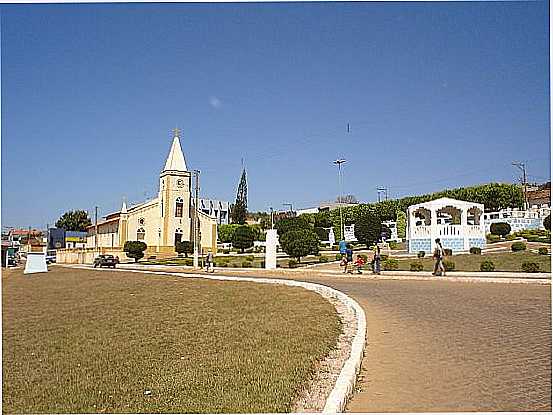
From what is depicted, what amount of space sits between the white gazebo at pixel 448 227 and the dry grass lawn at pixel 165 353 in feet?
62.8

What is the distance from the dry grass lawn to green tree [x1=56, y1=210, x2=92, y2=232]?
69219 millimetres

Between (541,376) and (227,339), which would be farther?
(227,339)

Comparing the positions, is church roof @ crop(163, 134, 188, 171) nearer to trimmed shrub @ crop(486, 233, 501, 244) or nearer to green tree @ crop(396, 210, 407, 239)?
green tree @ crop(396, 210, 407, 239)

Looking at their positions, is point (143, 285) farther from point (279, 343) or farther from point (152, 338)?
point (279, 343)

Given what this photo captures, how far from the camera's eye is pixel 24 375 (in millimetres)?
6082

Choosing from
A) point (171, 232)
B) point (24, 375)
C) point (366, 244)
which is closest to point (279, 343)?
point (24, 375)

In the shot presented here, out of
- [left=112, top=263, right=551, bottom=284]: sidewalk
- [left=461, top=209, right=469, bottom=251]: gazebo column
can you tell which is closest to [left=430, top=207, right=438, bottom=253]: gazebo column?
[left=461, top=209, right=469, bottom=251]: gazebo column

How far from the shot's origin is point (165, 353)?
6887mm

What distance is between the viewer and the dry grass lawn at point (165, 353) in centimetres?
497

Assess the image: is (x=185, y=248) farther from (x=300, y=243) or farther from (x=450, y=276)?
(x=450, y=276)

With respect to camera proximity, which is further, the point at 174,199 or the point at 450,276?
the point at 174,199

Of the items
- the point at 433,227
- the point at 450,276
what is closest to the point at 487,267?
the point at 450,276

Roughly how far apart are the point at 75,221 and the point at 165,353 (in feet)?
253

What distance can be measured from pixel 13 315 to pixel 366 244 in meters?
31.4
